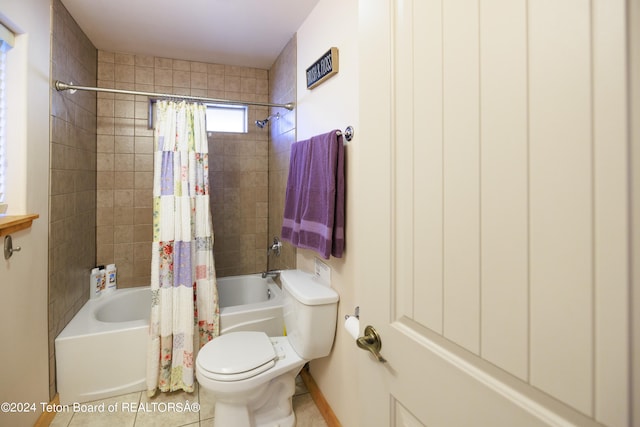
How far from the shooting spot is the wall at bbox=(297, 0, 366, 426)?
4.79ft

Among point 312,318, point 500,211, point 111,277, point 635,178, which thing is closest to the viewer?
point 635,178

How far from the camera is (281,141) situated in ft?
8.45

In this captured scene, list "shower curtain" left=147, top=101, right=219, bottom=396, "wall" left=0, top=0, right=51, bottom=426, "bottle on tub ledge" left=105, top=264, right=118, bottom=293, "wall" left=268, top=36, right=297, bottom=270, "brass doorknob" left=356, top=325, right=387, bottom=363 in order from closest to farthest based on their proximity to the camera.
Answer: "brass doorknob" left=356, top=325, right=387, bottom=363, "wall" left=0, top=0, right=51, bottom=426, "shower curtain" left=147, top=101, right=219, bottom=396, "wall" left=268, top=36, right=297, bottom=270, "bottle on tub ledge" left=105, top=264, right=118, bottom=293

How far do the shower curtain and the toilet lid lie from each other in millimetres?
438

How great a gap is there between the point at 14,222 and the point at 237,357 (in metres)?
1.16

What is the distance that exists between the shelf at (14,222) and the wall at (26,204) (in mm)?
44

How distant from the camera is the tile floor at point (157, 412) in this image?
1716mm

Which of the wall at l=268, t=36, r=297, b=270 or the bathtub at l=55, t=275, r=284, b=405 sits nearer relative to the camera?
the bathtub at l=55, t=275, r=284, b=405

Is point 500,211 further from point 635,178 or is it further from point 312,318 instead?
point 312,318

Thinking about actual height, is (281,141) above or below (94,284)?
above

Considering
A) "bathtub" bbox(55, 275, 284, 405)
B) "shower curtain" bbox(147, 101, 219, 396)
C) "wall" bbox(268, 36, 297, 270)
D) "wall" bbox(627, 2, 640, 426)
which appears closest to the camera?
"wall" bbox(627, 2, 640, 426)

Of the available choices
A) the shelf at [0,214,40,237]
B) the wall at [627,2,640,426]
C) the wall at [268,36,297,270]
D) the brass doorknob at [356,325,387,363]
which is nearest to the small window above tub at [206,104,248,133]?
the wall at [268,36,297,270]

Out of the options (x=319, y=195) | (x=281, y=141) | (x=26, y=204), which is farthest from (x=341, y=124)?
(x=26, y=204)

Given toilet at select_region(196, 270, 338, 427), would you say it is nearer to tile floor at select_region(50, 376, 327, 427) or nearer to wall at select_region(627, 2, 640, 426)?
tile floor at select_region(50, 376, 327, 427)
